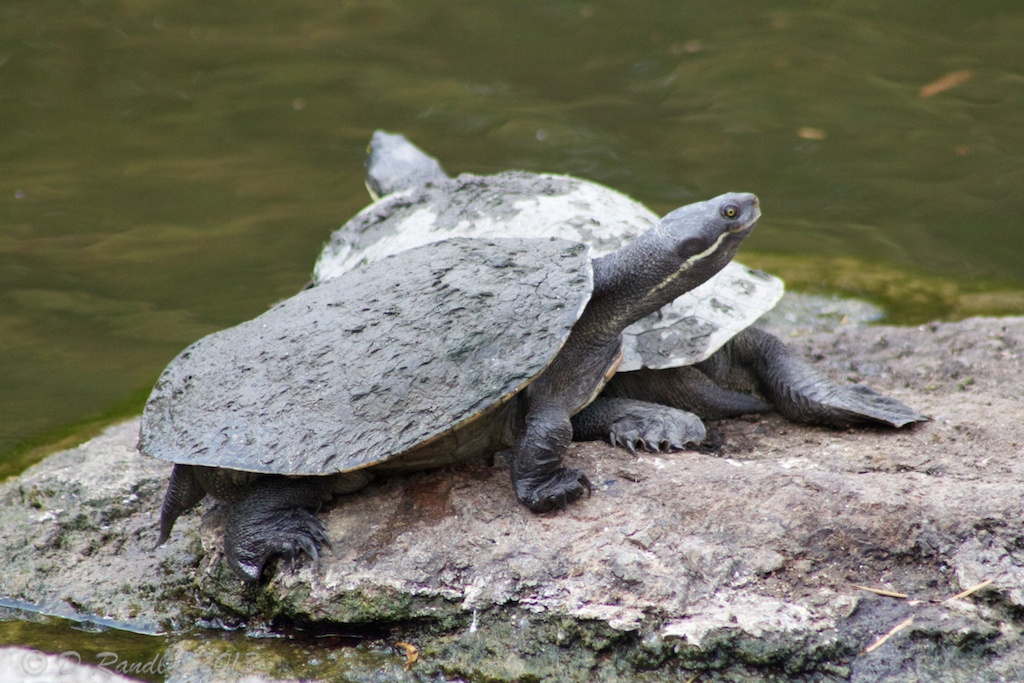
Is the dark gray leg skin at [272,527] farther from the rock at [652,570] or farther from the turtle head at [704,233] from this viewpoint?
the turtle head at [704,233]

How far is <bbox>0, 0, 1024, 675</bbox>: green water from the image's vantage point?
5.44 metres

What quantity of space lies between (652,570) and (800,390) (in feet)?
3.58

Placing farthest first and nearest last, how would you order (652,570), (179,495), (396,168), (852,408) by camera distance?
(396,168), (852,408), (179,495), (652,570)

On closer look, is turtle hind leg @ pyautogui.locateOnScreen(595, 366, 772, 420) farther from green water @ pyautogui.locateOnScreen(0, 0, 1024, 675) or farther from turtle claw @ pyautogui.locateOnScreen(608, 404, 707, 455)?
green water @ pyautogui.locateOnScreen(0, 0, 1024, 675)

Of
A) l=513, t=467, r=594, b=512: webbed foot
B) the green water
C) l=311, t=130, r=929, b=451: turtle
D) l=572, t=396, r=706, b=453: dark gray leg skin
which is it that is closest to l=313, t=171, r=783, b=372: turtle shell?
l=311, t=130, r=929, b=451: turtle

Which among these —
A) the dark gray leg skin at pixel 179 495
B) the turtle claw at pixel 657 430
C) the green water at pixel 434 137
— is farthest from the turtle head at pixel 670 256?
the green water at pixel 434 137

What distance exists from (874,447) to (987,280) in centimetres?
302

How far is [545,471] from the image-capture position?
9.31ft

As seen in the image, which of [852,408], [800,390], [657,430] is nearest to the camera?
[657,430]

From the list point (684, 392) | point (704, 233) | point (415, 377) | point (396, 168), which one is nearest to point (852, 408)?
point (684, 392)

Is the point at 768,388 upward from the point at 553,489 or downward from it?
downward

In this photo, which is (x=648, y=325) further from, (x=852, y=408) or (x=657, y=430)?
(x=852, y=408)

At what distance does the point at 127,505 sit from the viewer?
3.37m
